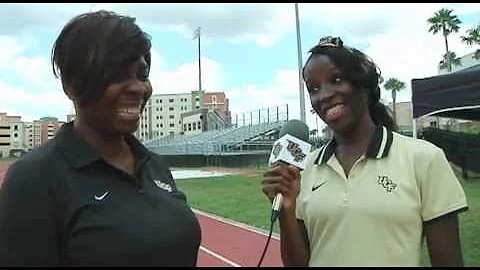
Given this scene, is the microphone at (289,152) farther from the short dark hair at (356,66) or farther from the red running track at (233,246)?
the red running track at (233,246)

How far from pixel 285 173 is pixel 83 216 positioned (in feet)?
2.23

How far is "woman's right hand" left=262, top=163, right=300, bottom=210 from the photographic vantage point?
1771 mm

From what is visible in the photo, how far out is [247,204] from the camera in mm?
14688

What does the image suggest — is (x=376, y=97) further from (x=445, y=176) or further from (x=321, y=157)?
(x=445, y=176)

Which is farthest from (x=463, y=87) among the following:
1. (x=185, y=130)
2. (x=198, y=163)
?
(x=185, y=130)

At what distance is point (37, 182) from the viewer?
50.0 inches

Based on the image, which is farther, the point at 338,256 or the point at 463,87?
the point at 463,87

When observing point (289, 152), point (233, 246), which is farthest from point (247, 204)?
point (289, 152)

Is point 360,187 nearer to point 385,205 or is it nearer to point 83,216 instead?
point 385,205

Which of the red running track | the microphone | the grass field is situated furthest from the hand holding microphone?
the red running track

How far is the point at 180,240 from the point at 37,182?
373 millimetres

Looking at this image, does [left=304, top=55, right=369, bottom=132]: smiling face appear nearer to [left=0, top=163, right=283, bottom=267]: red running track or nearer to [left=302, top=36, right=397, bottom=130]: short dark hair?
[left=302, top=36, right=397, bottom=130]: short dark hair

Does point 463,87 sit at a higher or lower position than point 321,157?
higher

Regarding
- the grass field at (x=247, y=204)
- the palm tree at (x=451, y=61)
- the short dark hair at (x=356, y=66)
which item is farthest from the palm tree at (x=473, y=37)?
the short dark hair at (x=356, y=66)
